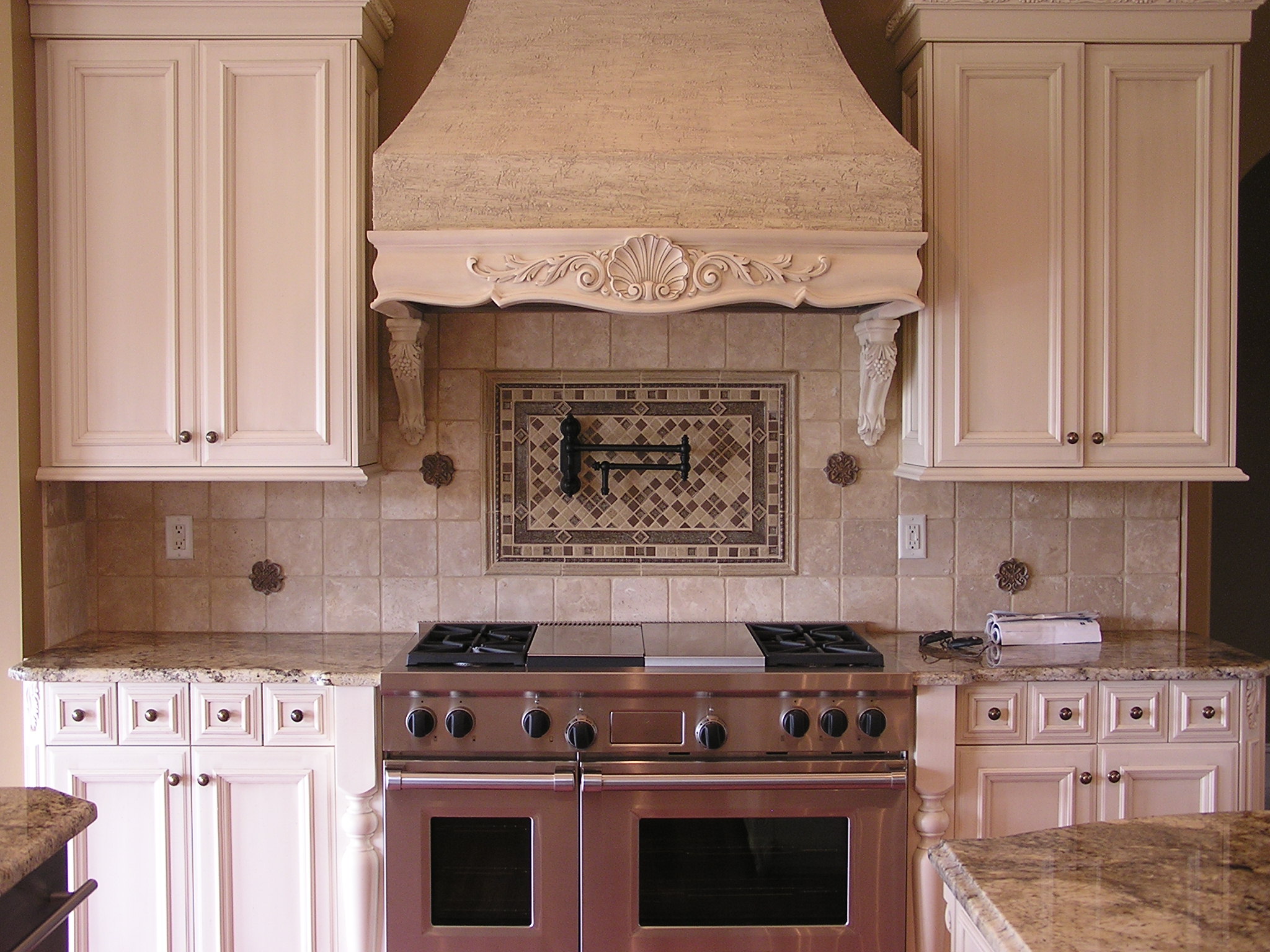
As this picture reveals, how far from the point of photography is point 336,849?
7.81 ft

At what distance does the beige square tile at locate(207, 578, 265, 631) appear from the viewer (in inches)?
111

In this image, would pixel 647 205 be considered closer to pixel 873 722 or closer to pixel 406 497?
pixel 406 497

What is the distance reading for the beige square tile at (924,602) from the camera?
284 cm

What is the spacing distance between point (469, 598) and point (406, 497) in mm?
336

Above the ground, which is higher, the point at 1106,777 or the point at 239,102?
the point at 239,102

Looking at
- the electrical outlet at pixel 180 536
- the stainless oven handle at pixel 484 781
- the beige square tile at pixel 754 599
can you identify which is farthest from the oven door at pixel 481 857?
the electrical outlet at pixel 180 536

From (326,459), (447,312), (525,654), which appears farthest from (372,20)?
(525,654)

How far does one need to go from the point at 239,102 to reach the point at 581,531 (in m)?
1.41

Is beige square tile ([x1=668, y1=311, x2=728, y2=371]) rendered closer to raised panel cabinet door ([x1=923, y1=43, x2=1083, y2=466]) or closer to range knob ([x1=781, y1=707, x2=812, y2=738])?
raised panel cabinet door ([x1=923, y1=43, x2=1083, y2=466])

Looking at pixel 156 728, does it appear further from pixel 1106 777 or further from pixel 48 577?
pixel 1106 777

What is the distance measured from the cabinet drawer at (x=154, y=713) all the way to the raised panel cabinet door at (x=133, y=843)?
0.10 ft

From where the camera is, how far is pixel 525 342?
9.19ft

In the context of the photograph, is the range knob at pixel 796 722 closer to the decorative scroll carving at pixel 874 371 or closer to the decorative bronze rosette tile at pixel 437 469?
the decorative scroll carving at pixel 874 371

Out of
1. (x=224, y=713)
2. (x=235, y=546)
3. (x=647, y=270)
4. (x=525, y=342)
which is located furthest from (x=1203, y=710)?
(x=235, y=546)
